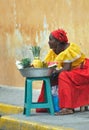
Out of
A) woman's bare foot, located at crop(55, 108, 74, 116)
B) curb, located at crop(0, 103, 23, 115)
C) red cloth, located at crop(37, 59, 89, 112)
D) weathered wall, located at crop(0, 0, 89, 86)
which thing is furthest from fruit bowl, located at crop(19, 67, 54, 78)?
weathered wall, located at crop(0, 0, 89, 86)

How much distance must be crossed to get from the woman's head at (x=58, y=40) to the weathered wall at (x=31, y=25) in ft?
8.84

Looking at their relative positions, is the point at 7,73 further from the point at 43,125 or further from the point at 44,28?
the point at 43,125

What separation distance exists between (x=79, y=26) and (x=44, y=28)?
1137 millimetres

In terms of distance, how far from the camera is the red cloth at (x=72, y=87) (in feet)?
22.7

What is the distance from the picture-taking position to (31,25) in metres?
11.2

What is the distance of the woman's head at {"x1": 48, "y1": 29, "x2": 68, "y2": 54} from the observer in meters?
7.11

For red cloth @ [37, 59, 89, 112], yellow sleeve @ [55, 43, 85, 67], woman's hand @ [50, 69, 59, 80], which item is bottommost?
red cloth @ [37, 59, 89, 112]

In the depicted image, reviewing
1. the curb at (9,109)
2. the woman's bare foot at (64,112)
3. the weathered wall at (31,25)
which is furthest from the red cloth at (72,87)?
the weathered wall at (31,25)

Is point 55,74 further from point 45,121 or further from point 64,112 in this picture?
point 45,121

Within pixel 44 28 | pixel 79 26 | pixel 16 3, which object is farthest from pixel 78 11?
pixel 16 3

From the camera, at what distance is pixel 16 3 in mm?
11555

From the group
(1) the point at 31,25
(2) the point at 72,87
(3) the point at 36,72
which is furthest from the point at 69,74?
(1) the point at 31,25

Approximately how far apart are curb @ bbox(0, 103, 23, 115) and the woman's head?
5.59 feet

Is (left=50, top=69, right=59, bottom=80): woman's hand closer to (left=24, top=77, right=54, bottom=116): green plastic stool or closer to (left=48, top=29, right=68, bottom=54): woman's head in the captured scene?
(left=24, top=77, right=54, bottom=116): green plastic stool
